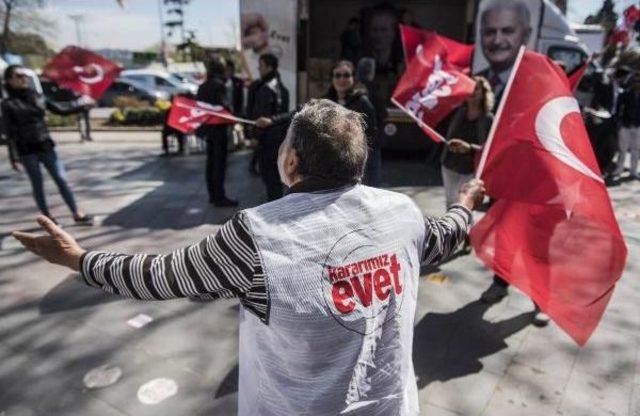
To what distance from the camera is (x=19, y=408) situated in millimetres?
2842

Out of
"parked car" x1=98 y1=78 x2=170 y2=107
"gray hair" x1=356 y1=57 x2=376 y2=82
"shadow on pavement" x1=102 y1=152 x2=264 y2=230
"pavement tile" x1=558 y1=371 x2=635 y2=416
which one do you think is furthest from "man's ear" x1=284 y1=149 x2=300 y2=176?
"parked car" x1=98 y1=78 x2=170 y2=107

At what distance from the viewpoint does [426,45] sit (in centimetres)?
520

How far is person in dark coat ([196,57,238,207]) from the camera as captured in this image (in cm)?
608

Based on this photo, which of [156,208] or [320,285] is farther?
[156,208]

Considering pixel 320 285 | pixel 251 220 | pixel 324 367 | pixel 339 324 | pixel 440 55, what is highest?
pixel 440 55

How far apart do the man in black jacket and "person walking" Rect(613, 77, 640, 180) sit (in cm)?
607

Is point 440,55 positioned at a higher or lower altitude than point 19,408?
higher

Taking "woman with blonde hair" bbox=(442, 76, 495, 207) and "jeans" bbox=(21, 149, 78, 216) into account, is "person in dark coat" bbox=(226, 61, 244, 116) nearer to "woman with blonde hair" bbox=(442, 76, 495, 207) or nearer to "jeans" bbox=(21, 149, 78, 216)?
"jeans" bbox=(21, 149, 78, 216)

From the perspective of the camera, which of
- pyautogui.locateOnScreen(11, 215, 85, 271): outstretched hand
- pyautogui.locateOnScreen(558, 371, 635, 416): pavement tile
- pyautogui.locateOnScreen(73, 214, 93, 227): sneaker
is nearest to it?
pyautogui.locateOnScreen(11, 215, 85, 271): outstretched hand

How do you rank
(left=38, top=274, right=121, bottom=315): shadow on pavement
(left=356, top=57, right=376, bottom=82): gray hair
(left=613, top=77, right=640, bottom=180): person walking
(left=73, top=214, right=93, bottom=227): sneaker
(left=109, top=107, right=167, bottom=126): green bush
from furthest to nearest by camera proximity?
(left=109, top=107, right=167, bottom=126): green bush < (left=613, top=77, right=640, bottom=180): person walking < (left=73, top=214, right=93, bottom=227): sneaker < (left=356, top=57, right=376, bottom=82): gray hair < (left=38, top=274, right=121, bottom=315): shadow on pavement

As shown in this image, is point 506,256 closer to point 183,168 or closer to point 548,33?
point 183,168

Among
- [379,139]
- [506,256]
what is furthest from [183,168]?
[506,256]

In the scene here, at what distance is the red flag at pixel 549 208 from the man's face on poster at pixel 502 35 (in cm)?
575

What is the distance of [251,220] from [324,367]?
1.41ft
